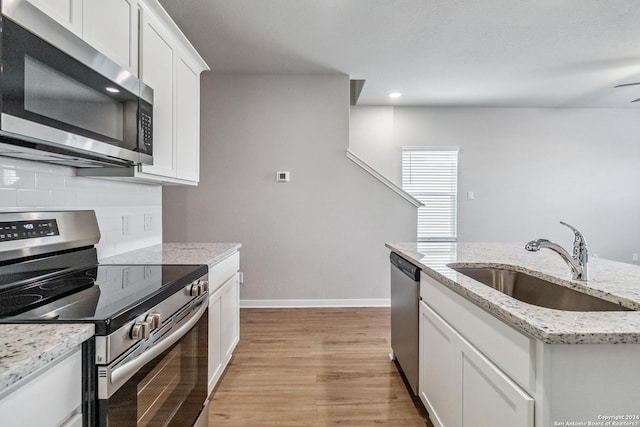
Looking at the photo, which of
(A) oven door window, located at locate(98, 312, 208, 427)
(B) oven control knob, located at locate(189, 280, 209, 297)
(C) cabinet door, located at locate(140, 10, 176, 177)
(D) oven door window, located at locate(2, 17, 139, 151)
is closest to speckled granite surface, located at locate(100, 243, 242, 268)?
(B) oven control knob, located at locate(189, 280, 209, 297)

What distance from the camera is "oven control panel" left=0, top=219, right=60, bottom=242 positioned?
1225mm

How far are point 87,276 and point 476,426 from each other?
163 centimetres

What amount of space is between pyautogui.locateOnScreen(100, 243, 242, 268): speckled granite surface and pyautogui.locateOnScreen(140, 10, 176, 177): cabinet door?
1.58 feet

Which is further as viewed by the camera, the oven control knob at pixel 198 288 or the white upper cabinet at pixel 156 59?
the oven control knob at pixel 198 288

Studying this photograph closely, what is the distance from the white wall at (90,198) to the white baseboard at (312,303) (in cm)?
171

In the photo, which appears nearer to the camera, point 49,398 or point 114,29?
point 49,398

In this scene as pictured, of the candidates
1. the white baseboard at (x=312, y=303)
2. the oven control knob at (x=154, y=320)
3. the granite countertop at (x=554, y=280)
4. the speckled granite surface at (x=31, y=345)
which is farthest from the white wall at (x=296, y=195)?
the speckled granite surface at (x=31, y=345)

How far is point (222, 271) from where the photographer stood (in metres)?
2.15

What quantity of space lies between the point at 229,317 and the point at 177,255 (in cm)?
61

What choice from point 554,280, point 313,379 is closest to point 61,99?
point 554,280

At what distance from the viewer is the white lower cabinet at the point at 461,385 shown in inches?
39.8

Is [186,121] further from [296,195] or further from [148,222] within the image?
[296,195]

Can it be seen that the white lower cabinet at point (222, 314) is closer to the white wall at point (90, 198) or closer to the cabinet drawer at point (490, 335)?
the white wall at point (90, 198)

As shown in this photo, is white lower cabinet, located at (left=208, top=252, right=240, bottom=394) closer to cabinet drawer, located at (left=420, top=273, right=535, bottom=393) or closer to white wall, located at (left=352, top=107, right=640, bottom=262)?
cabinet drawer, located at (left=420, top=273, right=535, bottom=393)
